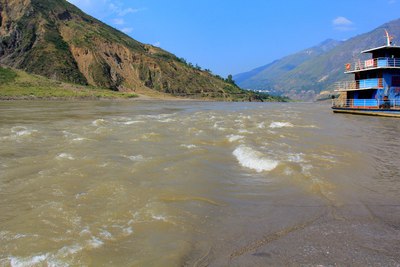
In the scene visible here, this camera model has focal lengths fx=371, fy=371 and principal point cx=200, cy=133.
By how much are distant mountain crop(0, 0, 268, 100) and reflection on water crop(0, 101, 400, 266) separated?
93248mm

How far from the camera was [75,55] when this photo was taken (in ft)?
354

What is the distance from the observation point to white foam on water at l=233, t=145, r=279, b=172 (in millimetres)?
11283

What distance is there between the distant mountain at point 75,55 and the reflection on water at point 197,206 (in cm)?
9325

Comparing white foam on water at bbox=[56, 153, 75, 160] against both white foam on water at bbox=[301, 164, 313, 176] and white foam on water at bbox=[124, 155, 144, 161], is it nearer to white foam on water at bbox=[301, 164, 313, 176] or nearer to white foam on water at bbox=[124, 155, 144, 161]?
white foam on water at bbox=[124, 155, 144, 161]

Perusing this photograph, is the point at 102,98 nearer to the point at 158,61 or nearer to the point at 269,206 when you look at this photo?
the point at 158,61

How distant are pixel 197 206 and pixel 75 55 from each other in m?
109

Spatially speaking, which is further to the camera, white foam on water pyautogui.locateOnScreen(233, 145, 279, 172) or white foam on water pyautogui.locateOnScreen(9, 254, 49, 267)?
white foam on water pyautogui.locateOnScreen(233, 145, 279, 172)

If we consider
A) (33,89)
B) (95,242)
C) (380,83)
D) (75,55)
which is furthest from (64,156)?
(75,55)

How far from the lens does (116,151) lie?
13.7m

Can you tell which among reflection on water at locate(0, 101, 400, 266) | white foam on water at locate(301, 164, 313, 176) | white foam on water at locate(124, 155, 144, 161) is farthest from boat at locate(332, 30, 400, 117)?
white foam on water at locate(124, 155, 144, 161)

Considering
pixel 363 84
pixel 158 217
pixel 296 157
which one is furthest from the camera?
pixel 363 84

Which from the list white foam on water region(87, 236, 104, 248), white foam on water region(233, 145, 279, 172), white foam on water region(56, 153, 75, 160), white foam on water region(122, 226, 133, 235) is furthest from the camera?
white foam on water region(56, 153, 75, 160)

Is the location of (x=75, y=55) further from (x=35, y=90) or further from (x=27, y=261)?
(x=27, y=261)

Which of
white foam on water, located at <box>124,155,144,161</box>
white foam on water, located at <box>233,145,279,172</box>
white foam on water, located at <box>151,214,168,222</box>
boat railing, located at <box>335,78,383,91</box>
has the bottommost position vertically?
white foam on water, located at <box>151,214,168,222</box>
